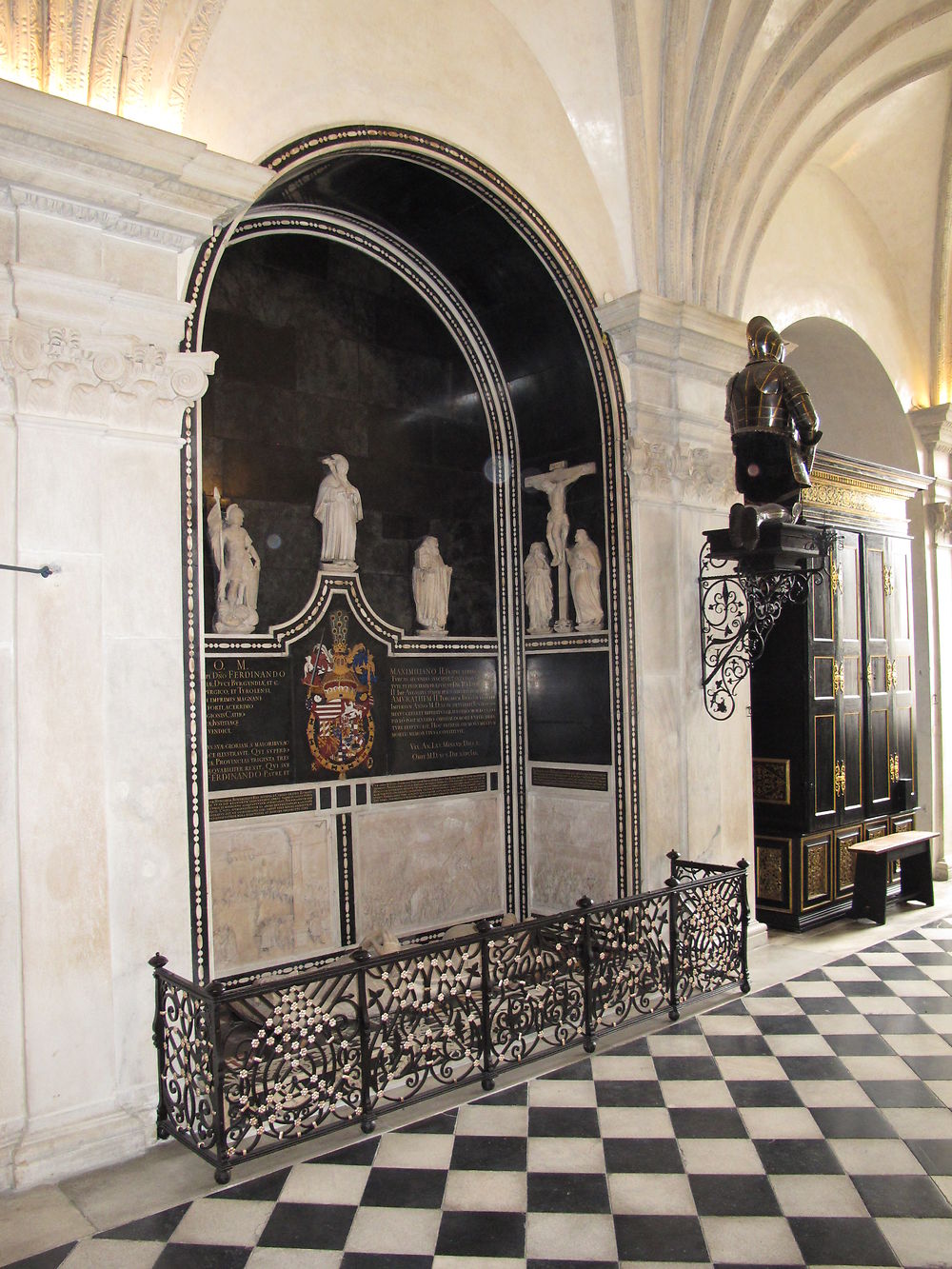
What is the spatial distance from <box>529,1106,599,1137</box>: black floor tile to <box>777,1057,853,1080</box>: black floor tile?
112 centimetres

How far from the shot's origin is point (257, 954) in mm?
5969

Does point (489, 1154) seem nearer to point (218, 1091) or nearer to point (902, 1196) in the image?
point (218, 1091)

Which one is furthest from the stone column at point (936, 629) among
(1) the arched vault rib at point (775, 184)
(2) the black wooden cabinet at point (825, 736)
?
(1) the arched vault rib at point (775, 184)

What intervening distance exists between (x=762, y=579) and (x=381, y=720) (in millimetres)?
2769

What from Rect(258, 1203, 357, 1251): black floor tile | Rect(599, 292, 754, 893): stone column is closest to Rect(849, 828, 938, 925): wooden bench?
Rect(599, 292, 754, 893): stone column

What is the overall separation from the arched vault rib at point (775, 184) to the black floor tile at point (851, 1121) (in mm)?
5380

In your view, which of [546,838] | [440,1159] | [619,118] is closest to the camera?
[440,1159]

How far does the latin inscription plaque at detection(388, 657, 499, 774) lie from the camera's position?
692 centimetres

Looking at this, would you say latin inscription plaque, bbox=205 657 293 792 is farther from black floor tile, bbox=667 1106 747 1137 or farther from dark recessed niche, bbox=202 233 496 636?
black floor tile, bbox=667 1106 747 1137

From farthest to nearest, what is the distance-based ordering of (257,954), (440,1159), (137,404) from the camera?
(257,954) < (137,404) < (440,1159)

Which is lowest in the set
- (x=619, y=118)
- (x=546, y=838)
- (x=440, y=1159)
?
(x=440, y=1159)

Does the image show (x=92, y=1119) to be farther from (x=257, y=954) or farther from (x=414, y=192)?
(x=414, y=192)

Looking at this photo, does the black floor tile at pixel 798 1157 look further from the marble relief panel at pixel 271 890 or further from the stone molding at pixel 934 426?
the stone molding at pixel 934 426

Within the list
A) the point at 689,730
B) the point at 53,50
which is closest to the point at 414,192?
the point at 53,50
